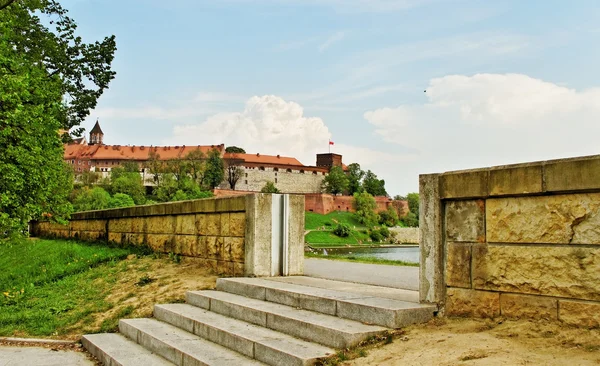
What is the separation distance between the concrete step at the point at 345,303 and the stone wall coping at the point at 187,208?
2079 millimetres

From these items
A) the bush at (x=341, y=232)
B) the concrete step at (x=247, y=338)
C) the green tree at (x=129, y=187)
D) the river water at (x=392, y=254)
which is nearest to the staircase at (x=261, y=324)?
the concrete step at (x=247, y=338)

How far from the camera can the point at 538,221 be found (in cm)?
458

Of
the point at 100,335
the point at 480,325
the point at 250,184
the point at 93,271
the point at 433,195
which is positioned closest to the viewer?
the point at 480,325

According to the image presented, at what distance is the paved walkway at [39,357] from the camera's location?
22.4 feet

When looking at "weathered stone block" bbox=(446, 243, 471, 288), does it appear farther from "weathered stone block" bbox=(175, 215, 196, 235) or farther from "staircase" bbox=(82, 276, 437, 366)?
"weathered stone block" bbox=(175, 215, 196, 235)

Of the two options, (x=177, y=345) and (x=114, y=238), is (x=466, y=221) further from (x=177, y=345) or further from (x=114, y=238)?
(x=114, y=238)

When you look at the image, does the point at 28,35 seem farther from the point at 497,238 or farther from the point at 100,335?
the point at 497,238

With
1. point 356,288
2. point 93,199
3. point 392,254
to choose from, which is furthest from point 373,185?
point 356,288

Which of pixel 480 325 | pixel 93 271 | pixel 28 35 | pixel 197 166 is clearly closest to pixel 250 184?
pixel 197 166

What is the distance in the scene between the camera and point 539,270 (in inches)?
177

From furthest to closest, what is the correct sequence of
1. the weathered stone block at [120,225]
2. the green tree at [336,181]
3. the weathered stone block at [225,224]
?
the green tree at [336,181]
the weathered stone block at [120,225]
the weathered stone block at [225,224]

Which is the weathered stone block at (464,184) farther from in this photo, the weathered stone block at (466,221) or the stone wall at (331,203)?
the stone wall at (331,203)

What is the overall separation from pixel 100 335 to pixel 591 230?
6.47m

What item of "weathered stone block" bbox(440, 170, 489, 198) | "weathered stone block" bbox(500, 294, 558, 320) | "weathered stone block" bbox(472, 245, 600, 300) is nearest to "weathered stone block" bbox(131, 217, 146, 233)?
"weathered stone block" bbox(440, 170, 489, 198)
